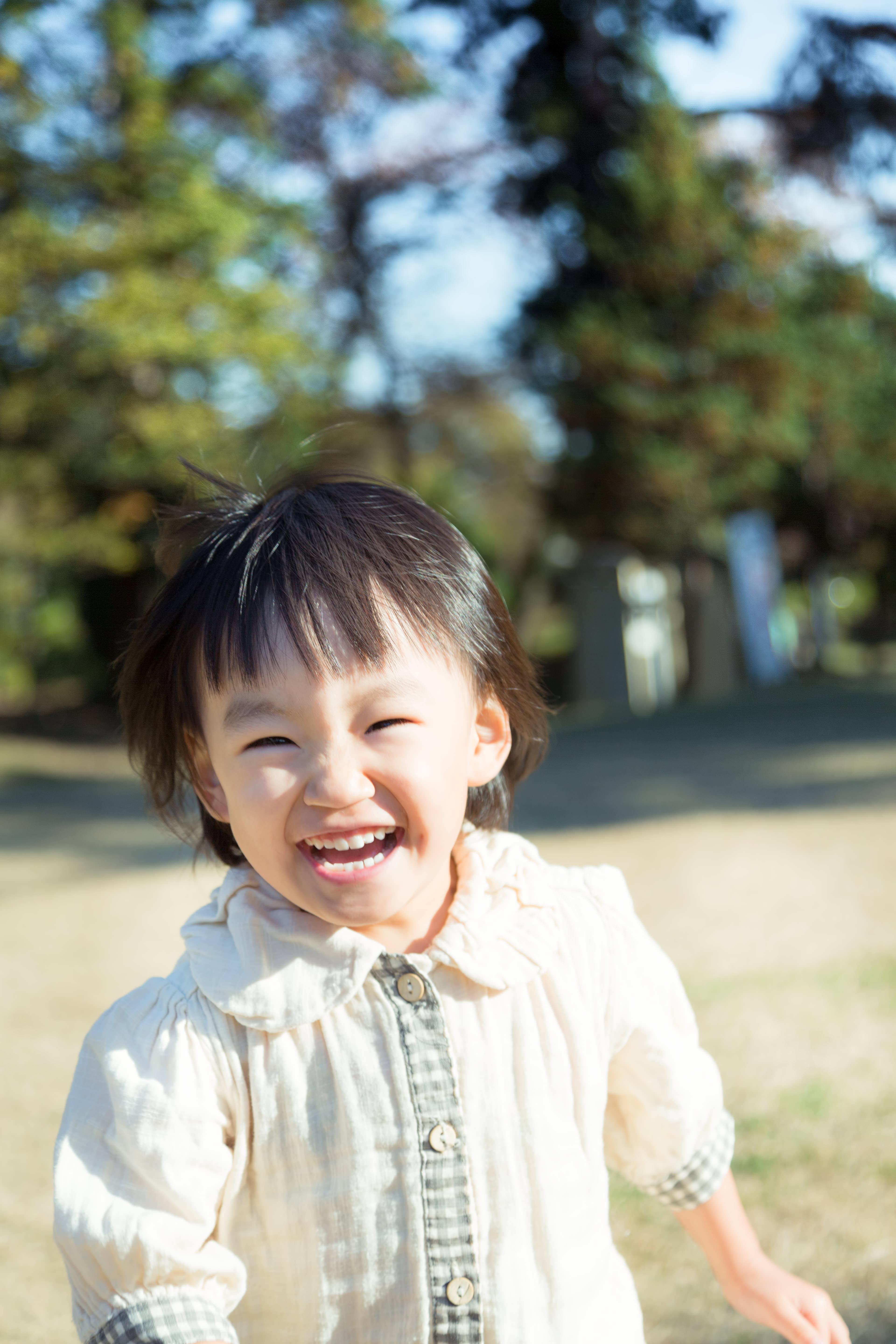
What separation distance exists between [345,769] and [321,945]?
6.4 inches

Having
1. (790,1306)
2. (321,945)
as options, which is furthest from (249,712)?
(790,1306)

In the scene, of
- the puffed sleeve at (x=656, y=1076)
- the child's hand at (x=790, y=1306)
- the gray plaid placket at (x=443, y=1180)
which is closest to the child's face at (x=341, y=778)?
the gray plaid placket at (x=443, y=1180)

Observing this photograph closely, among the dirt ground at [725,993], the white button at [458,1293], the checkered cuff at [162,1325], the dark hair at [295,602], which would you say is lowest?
the dirt ground at [725,993]

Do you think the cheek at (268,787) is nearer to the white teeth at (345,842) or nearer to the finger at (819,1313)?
the white teeth at (345,842)

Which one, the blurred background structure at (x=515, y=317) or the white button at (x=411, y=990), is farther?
the blurred background structure at (x=515, y=317)

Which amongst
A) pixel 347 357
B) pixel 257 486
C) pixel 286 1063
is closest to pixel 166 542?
pixel 257 486

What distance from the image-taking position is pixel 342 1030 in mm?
1060

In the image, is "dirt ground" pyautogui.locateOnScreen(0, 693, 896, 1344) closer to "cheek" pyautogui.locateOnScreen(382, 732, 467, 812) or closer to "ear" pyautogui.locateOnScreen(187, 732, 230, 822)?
"ear" pyautogui.locateOnScreen(187, 732, 230, 822)

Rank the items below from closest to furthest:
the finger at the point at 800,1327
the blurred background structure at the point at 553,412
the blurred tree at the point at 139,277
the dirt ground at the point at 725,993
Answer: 1. the finger at the point at 800,1327
2. the dirt ground at the point at 725,993
3. the blurred background structure at the point at 553,412
4. the blurred tree at the point at 139,277

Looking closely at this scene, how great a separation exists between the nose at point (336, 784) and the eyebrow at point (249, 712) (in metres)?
0.06

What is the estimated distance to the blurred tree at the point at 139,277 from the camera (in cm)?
891

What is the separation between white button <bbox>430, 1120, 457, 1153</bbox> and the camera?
1.04 m

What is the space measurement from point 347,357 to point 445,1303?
12638 mm

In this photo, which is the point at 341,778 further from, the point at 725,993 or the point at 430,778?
the point at 725,993
